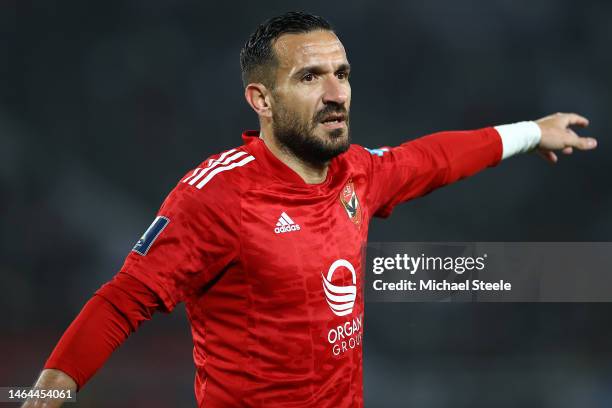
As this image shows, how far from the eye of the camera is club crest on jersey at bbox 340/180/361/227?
6.57 ft

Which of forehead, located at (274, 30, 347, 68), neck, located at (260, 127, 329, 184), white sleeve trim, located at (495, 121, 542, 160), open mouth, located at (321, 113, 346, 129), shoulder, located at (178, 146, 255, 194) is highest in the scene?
white sleeve trim, located at (495, 121, 542, 160)

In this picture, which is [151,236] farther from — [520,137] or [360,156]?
[520,137]

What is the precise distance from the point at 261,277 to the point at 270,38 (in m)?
0.56

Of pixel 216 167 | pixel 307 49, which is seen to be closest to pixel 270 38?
pixel 307 49

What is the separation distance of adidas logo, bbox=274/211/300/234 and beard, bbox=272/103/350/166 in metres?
0.17

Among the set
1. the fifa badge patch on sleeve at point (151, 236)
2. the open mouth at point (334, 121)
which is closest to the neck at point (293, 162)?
the open mouth at point (334, 121)

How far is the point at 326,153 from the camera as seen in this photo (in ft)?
6.20

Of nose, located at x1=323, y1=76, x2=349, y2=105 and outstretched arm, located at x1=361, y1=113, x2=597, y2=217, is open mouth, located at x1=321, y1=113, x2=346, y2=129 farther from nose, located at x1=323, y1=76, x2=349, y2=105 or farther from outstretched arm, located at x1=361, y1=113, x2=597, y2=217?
outstretched arm, located at x1=361, y1=113, x2=597, y2=217

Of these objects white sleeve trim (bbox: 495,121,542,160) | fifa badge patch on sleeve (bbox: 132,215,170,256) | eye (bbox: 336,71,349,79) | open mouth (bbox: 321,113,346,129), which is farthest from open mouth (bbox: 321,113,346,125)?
white sleeve trim (bbox: 495,121,542,160)

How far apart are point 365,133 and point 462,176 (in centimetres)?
186

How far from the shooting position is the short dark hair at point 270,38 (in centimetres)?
190

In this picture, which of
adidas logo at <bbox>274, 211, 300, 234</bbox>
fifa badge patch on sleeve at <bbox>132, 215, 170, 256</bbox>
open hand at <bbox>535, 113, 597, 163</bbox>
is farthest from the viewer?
open hand at <bbox>535, 113, 597, 163</bbox>

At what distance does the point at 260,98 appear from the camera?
1.94m

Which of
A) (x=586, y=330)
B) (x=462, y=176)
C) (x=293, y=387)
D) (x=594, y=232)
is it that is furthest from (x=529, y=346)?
(x=293, y=387)
